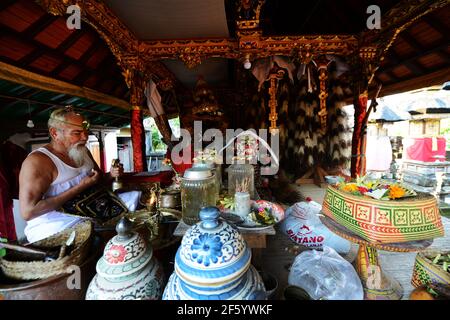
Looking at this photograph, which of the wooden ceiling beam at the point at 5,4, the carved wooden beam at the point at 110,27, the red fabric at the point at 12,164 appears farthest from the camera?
the red fabric at the point at 12,164

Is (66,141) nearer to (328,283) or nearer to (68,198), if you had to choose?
(68,198)

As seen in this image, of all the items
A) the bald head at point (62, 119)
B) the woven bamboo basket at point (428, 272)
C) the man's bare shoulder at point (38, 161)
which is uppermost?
the bald head at point (62, 119)

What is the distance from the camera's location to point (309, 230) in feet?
8.40

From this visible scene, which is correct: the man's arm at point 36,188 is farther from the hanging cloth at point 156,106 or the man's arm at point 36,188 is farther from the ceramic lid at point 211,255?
the hanging cloth at point 156,106

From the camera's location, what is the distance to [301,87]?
17.5 feet

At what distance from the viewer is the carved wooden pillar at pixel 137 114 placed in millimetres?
3982

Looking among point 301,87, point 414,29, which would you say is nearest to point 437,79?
point 414,29

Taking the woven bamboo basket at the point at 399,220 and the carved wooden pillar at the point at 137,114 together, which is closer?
the woven bamboo basket at the point at 399,220

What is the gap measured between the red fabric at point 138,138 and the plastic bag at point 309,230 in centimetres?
324

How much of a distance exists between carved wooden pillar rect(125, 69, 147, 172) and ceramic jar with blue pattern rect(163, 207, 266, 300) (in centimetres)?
378

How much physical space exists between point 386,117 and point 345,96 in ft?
18.9

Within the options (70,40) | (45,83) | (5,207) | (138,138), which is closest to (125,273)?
(5,207)

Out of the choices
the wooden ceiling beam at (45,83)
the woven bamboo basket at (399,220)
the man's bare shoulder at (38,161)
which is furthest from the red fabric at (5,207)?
the woven bamboo basket at (399,220)
